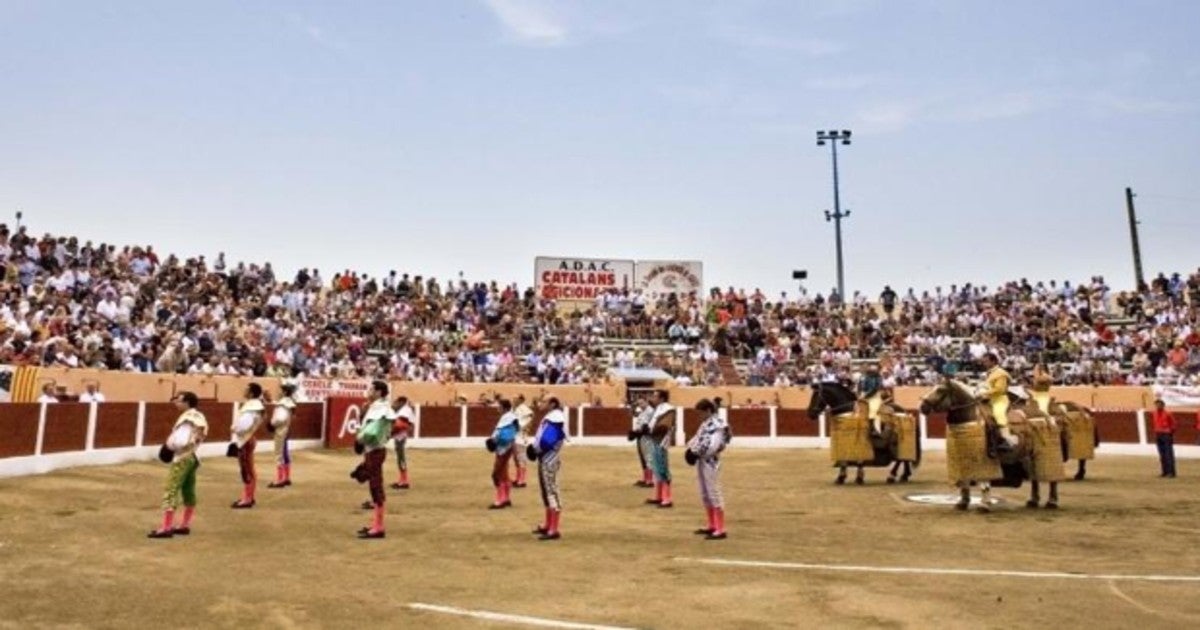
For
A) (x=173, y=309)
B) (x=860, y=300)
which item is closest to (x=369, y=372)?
(x=173, y=309)

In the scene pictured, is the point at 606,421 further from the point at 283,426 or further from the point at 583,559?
the point at 583,559

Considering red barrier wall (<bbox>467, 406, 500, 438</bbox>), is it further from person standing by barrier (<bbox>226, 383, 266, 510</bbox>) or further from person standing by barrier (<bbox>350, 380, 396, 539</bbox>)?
person standing by barrier (<bbox>350, 380, 396, 539</bbox>)

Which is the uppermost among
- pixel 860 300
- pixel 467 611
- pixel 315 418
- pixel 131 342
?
pixel 860 300

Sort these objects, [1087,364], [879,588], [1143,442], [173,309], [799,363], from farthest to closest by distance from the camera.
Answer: [799,363]
[1087,364]
[1143,442]
[173,309]
[879,588]

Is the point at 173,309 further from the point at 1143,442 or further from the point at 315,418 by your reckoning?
the point at 1143,442

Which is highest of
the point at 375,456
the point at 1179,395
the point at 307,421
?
the point at 1179,395

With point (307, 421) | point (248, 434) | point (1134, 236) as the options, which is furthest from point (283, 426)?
point (1134, 236)

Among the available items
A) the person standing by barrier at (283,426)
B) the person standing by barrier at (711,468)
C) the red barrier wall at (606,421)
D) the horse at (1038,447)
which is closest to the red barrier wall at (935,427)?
the red barrier wall at (606,421)

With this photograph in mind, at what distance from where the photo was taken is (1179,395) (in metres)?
27.3

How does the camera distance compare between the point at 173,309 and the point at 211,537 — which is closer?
the point at 211,537

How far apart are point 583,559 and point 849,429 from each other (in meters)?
8.87

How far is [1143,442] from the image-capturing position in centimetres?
2644

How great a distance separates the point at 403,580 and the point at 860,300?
33.5 meters

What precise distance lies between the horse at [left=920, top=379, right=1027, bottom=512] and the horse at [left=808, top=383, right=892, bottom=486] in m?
3.42
